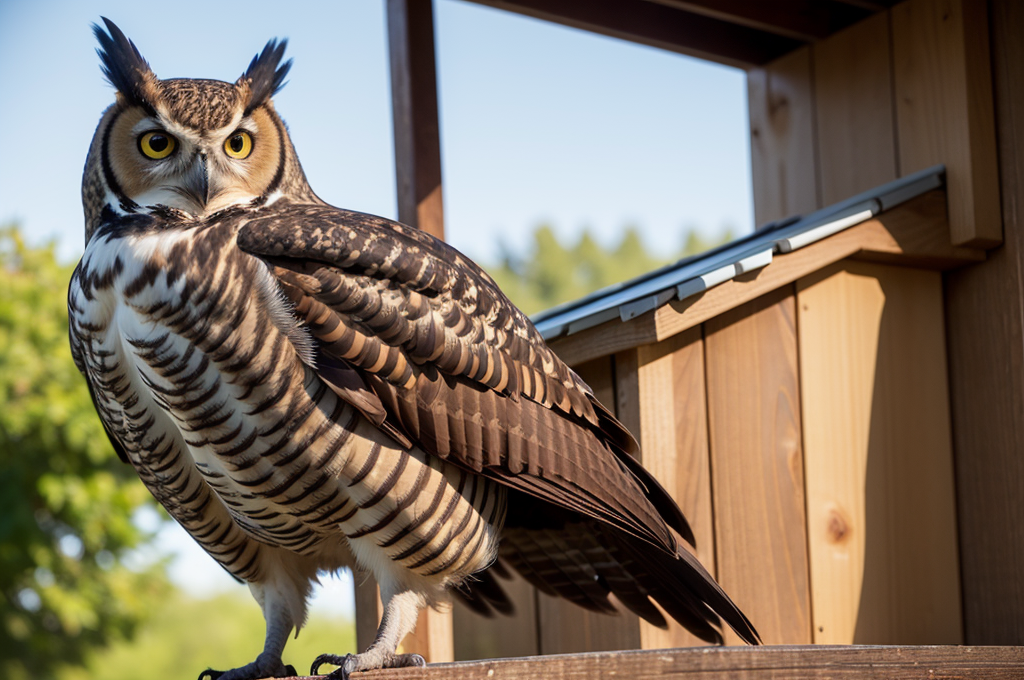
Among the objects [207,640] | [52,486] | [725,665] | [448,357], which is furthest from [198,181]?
[207,640]

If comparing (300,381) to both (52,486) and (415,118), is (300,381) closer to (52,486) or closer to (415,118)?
(415,118)

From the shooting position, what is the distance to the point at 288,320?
1.73 meters

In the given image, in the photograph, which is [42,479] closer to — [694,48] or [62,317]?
[62,317]

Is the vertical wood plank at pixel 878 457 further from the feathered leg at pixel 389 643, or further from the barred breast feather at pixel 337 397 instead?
the feathered leg at pixel 389 643

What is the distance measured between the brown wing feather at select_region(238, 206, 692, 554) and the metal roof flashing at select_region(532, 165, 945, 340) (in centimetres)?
43

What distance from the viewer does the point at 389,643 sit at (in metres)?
1.90

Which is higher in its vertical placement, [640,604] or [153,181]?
[153,181]

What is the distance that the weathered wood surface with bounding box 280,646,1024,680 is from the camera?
5.20ft

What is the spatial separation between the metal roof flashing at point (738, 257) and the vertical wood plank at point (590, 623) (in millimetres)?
145

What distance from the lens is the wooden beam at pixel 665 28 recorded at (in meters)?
3.19

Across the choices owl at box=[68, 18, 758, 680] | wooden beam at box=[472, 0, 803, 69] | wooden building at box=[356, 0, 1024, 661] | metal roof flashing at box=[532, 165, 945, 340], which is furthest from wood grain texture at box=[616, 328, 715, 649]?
wooden beam at box=[472, 0, 803, 69]

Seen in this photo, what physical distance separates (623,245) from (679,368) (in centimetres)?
3097

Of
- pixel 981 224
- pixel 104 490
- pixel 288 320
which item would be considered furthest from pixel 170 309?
pixel 104 490

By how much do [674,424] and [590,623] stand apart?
2.05 ft
